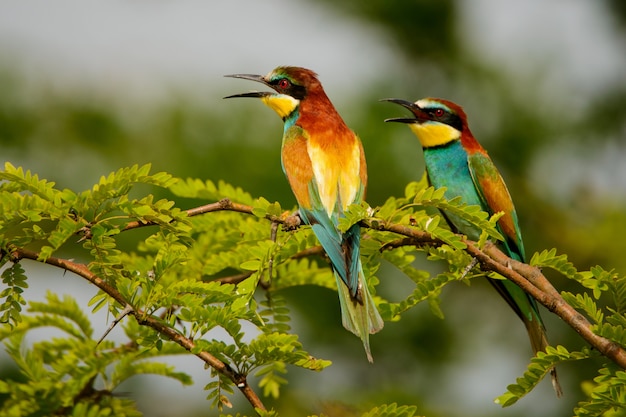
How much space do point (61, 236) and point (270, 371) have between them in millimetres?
745

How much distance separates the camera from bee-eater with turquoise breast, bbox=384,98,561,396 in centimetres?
311

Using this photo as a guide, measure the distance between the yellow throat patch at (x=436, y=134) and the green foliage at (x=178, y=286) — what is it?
1202mm

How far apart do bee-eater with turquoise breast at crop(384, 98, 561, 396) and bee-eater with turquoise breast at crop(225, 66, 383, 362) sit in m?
0.44

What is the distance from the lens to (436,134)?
3471 millimetres

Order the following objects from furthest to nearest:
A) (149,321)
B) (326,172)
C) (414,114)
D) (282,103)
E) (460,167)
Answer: (414,114), (460,167), (282,103), (326,172), (149,321)

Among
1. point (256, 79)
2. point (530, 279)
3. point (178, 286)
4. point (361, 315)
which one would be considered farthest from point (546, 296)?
point (256, 79)

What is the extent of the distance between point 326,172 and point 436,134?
3.68 ft

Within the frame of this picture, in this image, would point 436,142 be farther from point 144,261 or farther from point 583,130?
point 583,130

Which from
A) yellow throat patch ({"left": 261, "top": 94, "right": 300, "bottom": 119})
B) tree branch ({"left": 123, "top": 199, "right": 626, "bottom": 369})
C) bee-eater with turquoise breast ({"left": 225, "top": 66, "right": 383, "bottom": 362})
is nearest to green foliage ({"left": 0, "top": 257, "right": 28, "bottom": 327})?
tree branch ({"left": 123, "top": 199, "right": 626, "bottom": 369})

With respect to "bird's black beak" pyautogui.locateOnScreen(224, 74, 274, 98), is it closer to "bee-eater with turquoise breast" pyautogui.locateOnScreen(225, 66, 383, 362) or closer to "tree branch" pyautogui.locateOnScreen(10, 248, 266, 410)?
"bee-eater with turquoise breast" pyautogui.locateOnScreen(225, 66, 383, 362)

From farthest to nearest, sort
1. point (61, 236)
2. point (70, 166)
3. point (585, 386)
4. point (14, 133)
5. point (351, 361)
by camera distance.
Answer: point (14, 133)
point (70, 166)
point (351, 361)
point (585, 386)
point (61, 236)

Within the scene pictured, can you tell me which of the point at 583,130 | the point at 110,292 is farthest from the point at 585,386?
the point at 583,130

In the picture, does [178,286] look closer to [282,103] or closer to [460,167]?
[282,103]

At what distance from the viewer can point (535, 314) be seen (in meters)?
2.73
